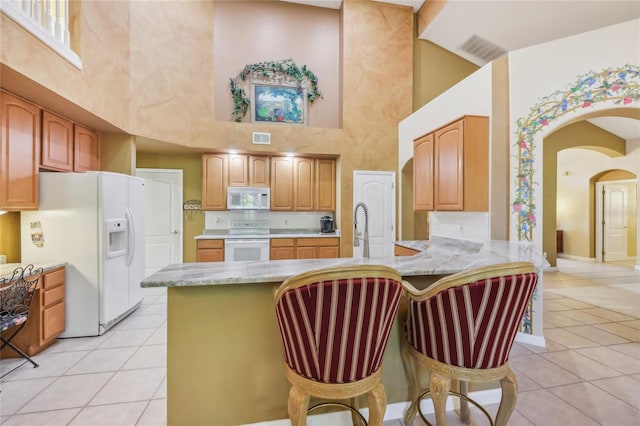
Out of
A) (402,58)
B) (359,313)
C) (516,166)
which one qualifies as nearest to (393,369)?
(359,313)

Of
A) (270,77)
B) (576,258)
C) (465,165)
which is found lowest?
(576,258)

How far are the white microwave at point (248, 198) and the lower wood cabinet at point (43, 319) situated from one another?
2.57 m

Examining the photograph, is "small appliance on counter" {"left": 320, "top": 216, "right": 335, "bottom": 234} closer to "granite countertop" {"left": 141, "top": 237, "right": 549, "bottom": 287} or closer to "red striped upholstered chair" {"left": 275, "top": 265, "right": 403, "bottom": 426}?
"granite countertop" {"left": 141, "top": 237, "right": 549, "bottom": 287}

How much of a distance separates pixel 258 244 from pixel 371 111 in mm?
3124

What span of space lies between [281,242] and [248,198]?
98 centimetres

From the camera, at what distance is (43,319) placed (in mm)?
2631

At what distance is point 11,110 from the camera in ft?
8.50

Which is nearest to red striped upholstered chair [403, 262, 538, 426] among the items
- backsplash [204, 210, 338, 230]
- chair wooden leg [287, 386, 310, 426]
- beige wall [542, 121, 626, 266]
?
chair wooden leg [287, 386, 310, 426]

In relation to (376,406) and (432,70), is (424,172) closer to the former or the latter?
(376,406)

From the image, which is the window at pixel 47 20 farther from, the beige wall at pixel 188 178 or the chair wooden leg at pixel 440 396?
the chair wooden leg at pixel 440 396

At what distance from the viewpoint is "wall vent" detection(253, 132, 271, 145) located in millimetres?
4949

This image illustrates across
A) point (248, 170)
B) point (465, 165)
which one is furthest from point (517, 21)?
point (248, 170)

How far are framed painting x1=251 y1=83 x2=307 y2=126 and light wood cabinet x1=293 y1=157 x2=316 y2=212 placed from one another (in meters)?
0.79

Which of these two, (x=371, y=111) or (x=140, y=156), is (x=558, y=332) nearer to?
(x=371, y=111)
